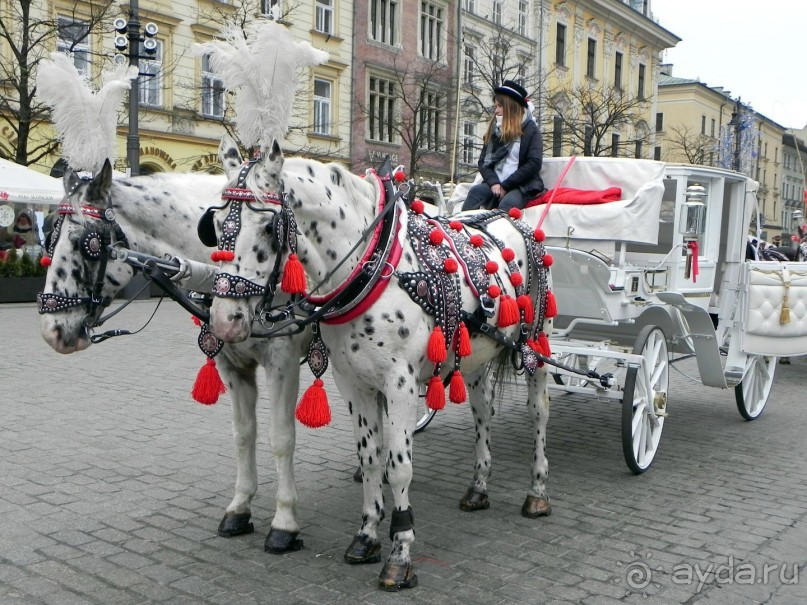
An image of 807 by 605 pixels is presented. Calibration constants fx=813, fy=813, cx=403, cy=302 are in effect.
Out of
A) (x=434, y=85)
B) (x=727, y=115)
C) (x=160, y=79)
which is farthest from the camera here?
(x=727, y=115)

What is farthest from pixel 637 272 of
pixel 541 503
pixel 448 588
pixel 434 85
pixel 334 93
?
pixel 434 85

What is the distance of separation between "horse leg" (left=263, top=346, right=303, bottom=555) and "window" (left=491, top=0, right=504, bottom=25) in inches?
1286

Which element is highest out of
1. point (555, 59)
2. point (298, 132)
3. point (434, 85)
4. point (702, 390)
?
point (555, 59)

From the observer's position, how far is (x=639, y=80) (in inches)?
1807

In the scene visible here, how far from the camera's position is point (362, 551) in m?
3.90

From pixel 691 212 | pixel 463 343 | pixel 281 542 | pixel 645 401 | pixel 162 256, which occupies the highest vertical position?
pixel 691 212

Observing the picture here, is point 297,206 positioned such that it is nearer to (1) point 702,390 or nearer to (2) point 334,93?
(1) point 702,390

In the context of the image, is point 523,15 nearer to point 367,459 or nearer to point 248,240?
point 367,459

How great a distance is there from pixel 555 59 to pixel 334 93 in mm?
14638

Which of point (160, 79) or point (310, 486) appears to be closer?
point (310, 486)

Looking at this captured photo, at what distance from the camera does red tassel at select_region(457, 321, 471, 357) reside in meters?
3.94

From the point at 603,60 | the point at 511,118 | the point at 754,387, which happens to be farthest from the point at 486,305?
the point at 603,60

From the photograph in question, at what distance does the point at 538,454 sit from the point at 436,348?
1517 millimetres

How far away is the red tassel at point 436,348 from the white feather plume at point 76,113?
1764 millimetres
